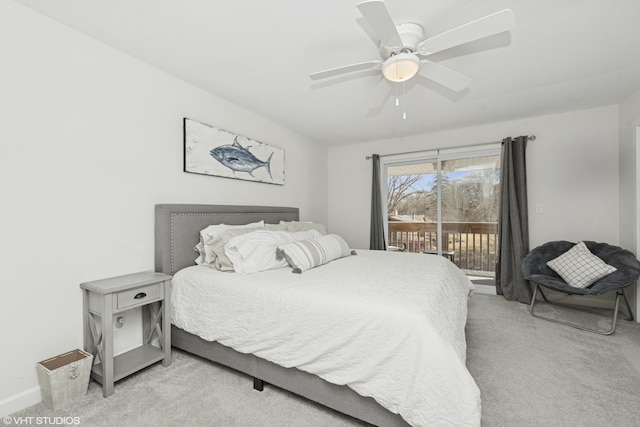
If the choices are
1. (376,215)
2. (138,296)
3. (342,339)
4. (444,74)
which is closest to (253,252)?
(138,296)

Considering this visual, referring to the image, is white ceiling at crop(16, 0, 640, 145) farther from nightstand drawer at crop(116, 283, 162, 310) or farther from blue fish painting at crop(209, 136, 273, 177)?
nightstand drawer at crop(116, 283, 162, 310)

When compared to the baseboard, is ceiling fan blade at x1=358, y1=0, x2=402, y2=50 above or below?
above

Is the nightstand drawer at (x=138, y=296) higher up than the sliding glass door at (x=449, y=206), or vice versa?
the sliding glass door at (x=449, y=206)

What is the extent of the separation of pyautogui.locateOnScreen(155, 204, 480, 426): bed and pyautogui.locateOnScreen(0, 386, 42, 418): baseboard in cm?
78

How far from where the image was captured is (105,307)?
67.1 inches

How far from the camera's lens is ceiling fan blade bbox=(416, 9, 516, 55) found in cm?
133

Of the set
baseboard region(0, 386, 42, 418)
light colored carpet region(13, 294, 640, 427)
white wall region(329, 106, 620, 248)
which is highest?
white wall region(329, 106, 620, 248)

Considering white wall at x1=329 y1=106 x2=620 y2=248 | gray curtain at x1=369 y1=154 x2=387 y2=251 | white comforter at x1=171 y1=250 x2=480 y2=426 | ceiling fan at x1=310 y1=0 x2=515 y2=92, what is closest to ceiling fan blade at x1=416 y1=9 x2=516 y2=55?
ceiling fan at x1=310 y1=0 x2=515 y2=92

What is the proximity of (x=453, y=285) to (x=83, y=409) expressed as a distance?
251 cm

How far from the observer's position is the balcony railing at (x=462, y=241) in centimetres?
402

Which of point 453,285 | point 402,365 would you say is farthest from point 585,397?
point 402,365

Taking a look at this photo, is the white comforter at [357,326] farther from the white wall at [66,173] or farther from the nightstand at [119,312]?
the white wall at [66,173]

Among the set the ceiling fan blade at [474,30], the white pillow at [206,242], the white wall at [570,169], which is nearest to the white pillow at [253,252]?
the white pillow at [206,242]

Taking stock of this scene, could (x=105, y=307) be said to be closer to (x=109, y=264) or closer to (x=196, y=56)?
(x=109, y=264)
